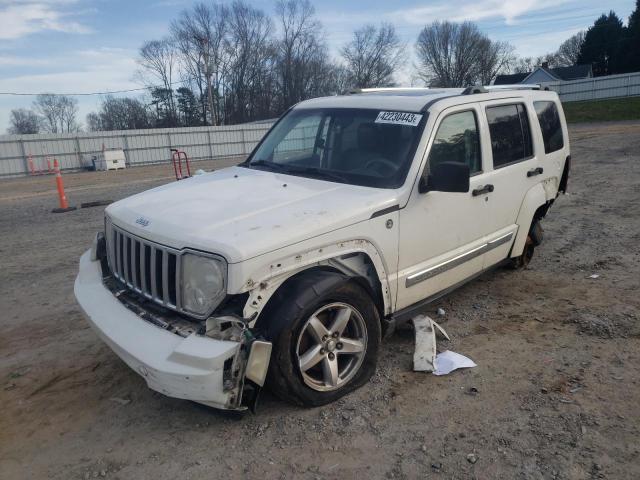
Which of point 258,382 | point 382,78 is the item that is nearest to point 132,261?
point 258,382

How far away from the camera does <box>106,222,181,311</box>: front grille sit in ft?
9.88

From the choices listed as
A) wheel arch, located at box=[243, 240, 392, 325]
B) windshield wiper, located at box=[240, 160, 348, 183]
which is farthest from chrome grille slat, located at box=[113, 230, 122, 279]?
windshield wiper, located at box=[240, 160, 348, 183]

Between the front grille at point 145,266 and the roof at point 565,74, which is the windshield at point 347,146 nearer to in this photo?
the front grille at point 145,266

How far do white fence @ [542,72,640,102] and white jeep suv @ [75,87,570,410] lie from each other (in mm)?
42326

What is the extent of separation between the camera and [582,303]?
4.71 metres

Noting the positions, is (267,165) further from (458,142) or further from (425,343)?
(425,343)

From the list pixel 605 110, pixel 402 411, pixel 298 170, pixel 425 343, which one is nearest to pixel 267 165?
pixel 298 170

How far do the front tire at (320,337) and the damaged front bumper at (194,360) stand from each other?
0.67 feet

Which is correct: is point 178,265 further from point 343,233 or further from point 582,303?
point 582,303

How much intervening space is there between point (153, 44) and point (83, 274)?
211ft

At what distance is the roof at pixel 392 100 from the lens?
13.3ft

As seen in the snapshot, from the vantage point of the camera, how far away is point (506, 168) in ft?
15.1

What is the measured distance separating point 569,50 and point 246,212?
98.1m

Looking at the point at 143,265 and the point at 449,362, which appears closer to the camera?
the point at 143,265
